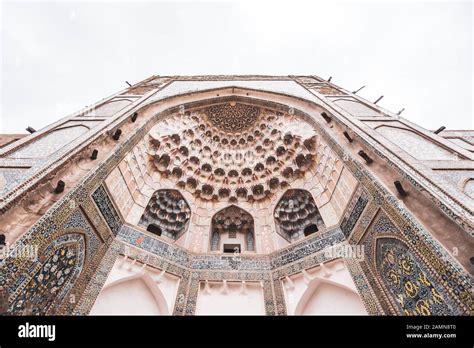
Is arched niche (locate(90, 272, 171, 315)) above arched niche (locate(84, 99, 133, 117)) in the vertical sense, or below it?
below

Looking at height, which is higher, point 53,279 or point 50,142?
point 50,142

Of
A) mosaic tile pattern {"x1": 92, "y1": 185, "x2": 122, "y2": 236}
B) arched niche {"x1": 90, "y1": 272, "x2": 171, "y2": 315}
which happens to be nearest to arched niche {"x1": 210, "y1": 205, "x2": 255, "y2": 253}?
arched niche {"x1": 90, "y1": 272, "x2": 171, "y2": 315}

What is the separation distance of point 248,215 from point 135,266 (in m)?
3.35

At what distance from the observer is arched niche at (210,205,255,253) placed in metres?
7.06

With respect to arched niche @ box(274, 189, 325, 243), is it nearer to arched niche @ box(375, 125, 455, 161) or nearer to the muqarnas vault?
the muqarnas vault

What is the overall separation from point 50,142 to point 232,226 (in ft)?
15.6

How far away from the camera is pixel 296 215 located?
21.6 ft

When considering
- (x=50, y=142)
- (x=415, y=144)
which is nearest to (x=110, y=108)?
(x=50, y=142)

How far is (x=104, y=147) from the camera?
513 centimetres

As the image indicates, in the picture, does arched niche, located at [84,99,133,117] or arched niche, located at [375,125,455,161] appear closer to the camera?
arched niche, located at [375,125,455,161]

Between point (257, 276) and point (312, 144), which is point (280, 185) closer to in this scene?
point (312, 144)

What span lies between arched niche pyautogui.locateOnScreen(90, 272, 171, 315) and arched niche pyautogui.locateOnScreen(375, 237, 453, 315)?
390cm

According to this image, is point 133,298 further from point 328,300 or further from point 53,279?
point 328,300

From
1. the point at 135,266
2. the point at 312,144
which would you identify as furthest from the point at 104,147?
the point at 312,144
